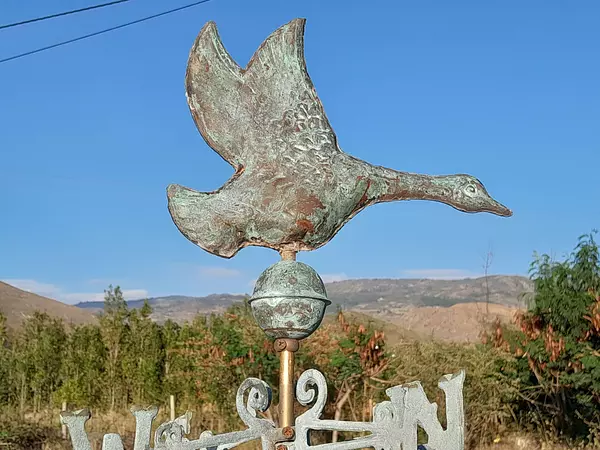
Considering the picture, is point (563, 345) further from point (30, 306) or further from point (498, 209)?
point (30, 306)

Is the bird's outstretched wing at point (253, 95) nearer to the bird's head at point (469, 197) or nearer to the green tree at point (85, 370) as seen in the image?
the bird's head at point (469, 197)

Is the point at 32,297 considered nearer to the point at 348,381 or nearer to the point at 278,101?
the point at 348,381

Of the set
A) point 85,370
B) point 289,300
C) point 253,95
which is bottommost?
point 85,370

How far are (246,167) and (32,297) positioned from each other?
31539 millimetres

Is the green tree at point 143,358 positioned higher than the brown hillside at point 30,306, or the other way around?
the brown hillside at point 30,306

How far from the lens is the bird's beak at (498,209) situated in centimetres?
219

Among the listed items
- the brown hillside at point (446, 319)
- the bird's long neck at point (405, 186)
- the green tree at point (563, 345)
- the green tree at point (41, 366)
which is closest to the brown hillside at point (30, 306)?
the brown hillside at point (446, 319)

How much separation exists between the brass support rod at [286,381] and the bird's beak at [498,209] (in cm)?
66

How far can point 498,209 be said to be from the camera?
2199mm

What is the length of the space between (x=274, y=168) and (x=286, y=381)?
0.55 meters

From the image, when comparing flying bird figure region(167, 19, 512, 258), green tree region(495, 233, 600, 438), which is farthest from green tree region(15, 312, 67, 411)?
flying bird figure region(167, 19, 512, 258)

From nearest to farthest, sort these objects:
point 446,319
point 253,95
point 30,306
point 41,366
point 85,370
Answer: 1. point 253,95
2. point 85,370
3. point 41,366
4. point 446,319
5. point 30,306

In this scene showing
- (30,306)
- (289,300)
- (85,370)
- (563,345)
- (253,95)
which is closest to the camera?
(289,300)

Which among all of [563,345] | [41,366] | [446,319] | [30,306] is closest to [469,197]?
[563,345]
